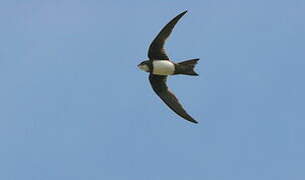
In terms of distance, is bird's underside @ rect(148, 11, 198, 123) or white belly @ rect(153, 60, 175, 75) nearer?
bird's underside @ rect(148, 11, 198, 123)

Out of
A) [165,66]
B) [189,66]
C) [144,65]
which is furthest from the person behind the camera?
[144,65]

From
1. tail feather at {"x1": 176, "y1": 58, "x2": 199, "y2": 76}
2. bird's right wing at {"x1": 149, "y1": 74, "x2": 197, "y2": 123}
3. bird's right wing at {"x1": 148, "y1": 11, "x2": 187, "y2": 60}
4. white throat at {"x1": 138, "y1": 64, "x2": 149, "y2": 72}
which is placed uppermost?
bird's right wing at {"x1": 148, "y1": 11, "x2": 187, "y2": 60}

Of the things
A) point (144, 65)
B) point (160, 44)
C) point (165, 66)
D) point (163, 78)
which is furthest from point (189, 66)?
point (163, 78)

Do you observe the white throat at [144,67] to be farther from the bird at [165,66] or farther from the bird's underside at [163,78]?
the bird's underside at [163,78]

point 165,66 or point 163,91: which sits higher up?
point 165,66

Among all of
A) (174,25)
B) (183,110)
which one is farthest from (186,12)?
(183,110)

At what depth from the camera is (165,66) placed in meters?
25.0

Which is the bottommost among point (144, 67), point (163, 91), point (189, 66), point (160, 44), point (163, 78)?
point (163, 91)

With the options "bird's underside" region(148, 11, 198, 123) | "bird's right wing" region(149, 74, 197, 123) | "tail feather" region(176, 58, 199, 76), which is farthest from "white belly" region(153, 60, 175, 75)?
"bird's right wing" region(149, 74, 197, 123)

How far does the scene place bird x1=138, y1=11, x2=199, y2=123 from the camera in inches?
969

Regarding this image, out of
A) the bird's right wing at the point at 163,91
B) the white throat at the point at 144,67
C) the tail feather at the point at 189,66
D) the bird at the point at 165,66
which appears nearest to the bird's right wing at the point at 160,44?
the bird at the point at 165,66

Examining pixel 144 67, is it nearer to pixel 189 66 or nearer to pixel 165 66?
pixel 165 66

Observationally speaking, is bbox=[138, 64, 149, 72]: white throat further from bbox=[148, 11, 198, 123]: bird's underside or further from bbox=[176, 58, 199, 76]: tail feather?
bbox=[176, 58, 199, 76]: tail feather

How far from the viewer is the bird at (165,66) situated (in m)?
24.6
